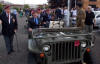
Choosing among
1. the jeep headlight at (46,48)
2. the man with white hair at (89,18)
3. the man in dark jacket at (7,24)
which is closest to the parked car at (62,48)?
the jeep headlight at (46,48)

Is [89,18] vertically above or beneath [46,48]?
above

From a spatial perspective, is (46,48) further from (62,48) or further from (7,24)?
(7,24)

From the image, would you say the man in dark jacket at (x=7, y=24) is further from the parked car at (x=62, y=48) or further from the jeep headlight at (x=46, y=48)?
the jeep headlight at (x=46, y=48)

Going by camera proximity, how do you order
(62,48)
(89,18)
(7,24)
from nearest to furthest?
(62,48), (7,24), (89,18)

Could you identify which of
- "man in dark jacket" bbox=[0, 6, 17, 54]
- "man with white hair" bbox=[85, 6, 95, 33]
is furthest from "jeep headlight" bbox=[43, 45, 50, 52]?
"man with white hair" bbox=[85, 6, 95, 33]

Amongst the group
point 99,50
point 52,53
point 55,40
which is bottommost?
point 99,50

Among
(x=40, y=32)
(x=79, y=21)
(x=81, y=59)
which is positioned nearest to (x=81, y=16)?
(x=79, y=21)

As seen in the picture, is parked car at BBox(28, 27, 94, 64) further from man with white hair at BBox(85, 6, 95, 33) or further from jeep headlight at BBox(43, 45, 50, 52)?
man with white hair at BBox(85, 6, 95, 33)

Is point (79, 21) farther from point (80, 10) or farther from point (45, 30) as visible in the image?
point (45, 30)

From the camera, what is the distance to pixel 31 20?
7.29 m

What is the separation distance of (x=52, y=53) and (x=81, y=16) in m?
4.28

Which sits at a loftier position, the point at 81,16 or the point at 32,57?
the point at 81,16

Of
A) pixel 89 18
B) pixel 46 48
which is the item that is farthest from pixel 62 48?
pixel 89 18

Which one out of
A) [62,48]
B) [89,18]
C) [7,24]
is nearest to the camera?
[62,48]
